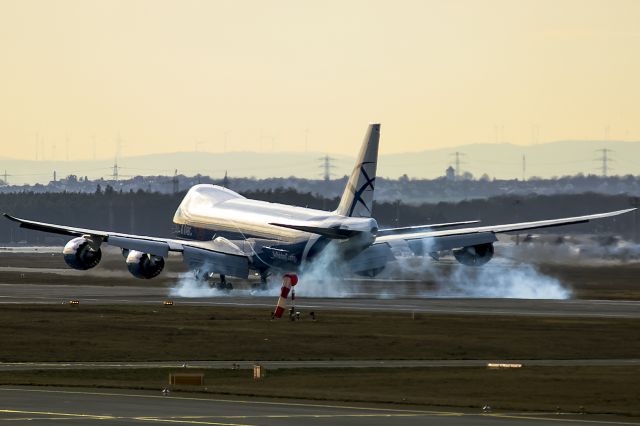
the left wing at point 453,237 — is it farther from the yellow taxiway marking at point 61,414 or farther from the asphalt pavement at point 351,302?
the yellow taxiway marking at point 61,414

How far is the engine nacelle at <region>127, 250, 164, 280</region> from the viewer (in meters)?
103

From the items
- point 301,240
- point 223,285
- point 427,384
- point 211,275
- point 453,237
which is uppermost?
point 453,237

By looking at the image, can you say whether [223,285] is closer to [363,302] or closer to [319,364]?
[363,302]

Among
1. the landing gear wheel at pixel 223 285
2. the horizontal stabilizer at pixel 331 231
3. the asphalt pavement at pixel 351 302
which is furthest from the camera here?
the landing gear wheel at pixel 223 285

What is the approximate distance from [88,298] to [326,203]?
92987 mm

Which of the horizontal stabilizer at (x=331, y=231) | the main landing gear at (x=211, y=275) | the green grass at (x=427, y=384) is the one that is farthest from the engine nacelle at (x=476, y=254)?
the green grass at (x=427, y=384)

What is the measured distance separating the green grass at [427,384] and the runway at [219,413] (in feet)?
6.45

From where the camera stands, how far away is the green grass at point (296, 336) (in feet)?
193

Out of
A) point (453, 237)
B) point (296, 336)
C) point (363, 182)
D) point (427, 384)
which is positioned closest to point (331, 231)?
point (363, 182)

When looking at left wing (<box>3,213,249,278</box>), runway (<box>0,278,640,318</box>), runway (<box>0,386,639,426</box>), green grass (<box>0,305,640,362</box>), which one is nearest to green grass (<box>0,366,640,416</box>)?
runway (<box>0,386,639,426</box>)

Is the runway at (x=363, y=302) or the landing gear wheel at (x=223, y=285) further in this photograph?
the landing gear wheel at (x=223, y=285)

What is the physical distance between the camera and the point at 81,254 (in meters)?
103

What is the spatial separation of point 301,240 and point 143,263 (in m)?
11.2

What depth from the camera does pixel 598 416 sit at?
38531 mm
